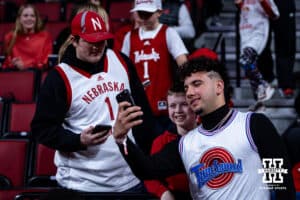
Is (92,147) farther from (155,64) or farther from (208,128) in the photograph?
(155,64)

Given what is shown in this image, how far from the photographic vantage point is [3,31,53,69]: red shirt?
5.59 meters

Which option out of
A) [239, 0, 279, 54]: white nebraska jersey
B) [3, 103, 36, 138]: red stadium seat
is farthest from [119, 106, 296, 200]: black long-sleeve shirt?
[239, 0, 279, 54]: white nebraska jersey

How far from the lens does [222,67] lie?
9.60 feet

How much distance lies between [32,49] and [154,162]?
3015 millimetres

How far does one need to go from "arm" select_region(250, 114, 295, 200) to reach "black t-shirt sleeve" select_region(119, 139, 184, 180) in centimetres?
40

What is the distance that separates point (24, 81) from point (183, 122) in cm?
213

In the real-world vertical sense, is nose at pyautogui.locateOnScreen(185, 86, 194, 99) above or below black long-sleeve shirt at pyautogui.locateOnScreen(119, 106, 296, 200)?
above

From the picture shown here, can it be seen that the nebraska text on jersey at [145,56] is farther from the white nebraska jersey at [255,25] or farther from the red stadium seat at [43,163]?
the white nebraska jersey at [255,25]

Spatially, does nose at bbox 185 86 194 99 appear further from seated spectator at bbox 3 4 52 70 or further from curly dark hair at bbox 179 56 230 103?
seated spectator at bbox 3 4 52 70

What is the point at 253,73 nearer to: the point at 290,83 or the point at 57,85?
the point at 290,83

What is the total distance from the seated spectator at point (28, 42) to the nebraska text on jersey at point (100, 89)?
7.52 ft

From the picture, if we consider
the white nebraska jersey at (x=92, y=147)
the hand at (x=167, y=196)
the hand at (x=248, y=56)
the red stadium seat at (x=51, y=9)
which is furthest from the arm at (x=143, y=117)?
the red stadium seat at (x=51, y=9)

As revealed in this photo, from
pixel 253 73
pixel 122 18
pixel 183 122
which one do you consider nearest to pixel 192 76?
pixel 183 122

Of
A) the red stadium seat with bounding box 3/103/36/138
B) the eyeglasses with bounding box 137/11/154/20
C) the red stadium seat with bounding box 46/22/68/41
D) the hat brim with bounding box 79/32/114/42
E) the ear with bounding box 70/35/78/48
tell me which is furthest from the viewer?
the red stadium seat with bounding box 46/22/68/41
